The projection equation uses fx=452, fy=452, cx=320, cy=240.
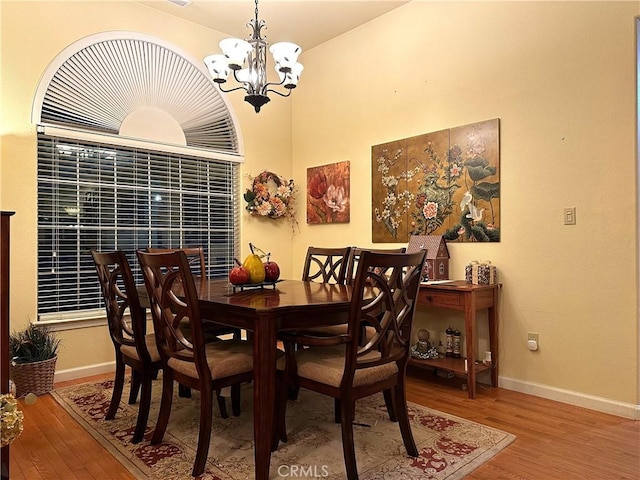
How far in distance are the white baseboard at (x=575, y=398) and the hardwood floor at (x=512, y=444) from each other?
0.05m

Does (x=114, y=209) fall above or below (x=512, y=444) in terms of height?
above

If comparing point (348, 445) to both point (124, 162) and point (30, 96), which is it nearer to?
point (124, 162)

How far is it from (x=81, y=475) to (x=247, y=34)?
4019 mm

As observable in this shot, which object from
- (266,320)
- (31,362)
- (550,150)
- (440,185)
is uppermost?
(550,150)

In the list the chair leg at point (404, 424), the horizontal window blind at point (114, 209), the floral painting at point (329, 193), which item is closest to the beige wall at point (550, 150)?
the floral painting at point (329, 193)

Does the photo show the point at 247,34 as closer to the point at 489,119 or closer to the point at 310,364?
the point at 489,119

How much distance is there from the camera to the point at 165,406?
7.41ft

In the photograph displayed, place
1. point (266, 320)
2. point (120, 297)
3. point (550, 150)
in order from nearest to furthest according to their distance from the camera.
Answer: point (266, 320) → point (120, 297) → point (550, 150)

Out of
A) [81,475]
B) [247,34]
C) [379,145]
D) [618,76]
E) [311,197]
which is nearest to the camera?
[81,475]

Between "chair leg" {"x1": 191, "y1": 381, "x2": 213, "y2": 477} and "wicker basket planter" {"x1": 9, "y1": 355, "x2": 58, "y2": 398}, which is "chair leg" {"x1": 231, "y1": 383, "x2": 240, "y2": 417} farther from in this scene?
"wicker basket planter" {"x1": 9, "y1": 355, "x2": 58, "y2": 398}

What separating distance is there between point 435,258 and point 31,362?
298cm

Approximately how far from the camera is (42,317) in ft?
11.4

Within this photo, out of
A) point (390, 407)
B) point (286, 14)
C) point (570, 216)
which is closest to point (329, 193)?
point (286, 14)

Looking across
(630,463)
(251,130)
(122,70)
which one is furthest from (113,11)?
(630,463)
